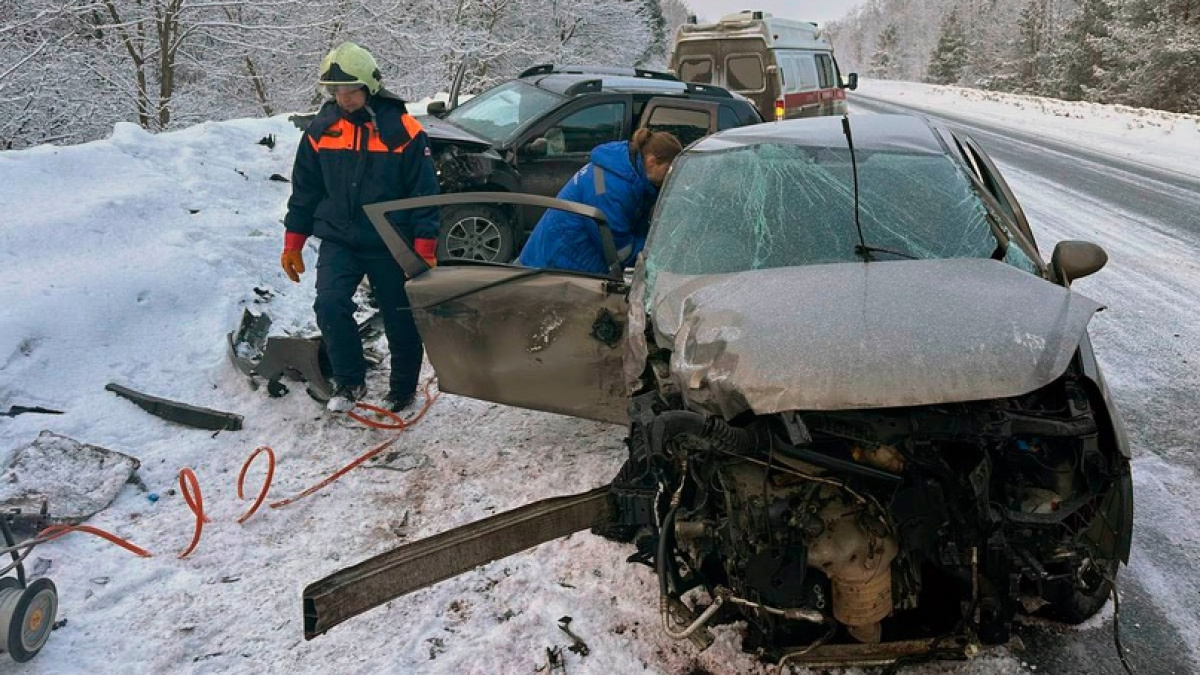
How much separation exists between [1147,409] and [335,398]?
14.6 ft

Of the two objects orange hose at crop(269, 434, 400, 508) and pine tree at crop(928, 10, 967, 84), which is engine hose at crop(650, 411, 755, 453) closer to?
orange hose at crop(269, 434, 400, 508)

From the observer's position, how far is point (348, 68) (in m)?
3.98

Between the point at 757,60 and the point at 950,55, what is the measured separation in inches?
1889

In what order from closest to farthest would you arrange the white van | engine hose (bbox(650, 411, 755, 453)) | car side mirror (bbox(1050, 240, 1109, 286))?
engine hose (bbox(650, 411, 755, 453))
car side mirror (bbox(1050, 240, 1109, 286))
the white van

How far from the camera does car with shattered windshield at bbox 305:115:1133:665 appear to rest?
2092mm

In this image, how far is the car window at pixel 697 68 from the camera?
1200 cm

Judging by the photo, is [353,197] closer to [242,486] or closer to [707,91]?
[242,486]

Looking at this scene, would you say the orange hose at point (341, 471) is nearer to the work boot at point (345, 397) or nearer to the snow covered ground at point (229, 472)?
the snow covered ground at point (229, 472)

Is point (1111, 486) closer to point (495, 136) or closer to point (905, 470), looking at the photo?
point (905, 470)

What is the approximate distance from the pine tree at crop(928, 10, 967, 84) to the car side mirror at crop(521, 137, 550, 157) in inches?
2107

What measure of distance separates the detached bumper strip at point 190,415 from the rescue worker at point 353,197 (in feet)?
1.78

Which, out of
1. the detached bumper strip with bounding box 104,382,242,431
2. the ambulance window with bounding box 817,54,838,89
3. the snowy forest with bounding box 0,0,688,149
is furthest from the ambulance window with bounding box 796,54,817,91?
the detached bumper strip with bounding box 104,382,242,431

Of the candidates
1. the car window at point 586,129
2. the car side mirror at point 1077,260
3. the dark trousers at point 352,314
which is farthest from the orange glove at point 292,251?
the car side mirror at point 1077,260

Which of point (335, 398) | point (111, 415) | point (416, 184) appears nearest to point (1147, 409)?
point (416, 184)
